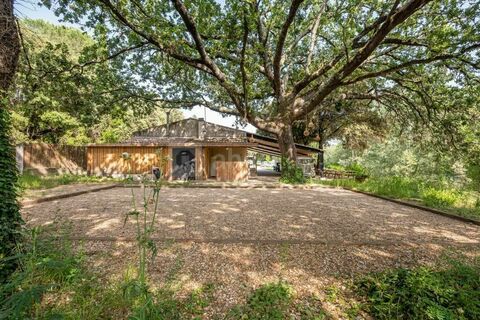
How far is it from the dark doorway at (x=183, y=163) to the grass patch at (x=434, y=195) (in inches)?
402

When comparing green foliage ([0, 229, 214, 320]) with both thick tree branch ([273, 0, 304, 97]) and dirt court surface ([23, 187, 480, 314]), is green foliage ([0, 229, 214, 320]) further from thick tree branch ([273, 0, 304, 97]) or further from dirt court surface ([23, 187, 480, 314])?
thick tree branch ([273, 0, 304, 97])

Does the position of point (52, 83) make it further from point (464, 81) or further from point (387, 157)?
point (387, 157)

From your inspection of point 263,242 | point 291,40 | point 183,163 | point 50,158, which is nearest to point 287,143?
point 291,40

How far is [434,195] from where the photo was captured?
7.20 metres

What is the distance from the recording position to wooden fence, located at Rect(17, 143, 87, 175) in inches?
595

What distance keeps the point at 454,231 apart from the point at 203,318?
16.9ft

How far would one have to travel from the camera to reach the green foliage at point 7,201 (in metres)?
2.36

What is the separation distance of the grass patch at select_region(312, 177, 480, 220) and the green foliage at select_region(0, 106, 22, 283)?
8603 millimetres

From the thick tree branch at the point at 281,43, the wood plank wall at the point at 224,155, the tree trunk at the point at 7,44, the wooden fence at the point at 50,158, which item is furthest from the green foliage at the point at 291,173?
the wooden fence at the point at 50,158

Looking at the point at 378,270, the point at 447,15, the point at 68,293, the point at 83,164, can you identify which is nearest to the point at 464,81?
the point at 447,15

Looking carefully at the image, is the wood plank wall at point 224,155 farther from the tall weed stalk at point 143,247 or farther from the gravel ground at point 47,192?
the tall weed stalk at point 143,247

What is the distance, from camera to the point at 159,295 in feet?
7.45

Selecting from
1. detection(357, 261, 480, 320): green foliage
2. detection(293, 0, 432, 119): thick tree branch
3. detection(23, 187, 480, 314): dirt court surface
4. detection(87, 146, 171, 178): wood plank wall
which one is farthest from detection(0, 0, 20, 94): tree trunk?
detection(87, 146, 171, 178): wood plank wall

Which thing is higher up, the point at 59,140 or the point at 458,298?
the point at 59,140
